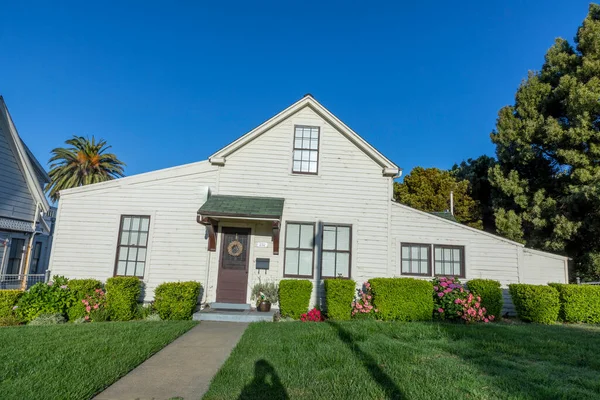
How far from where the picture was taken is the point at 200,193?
1034 centimetres

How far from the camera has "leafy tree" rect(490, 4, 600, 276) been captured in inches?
582

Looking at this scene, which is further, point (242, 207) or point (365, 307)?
point (242, 207)

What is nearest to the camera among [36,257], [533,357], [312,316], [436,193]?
[533,357]

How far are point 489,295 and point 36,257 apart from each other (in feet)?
66.3

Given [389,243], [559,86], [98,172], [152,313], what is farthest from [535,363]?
[98,172]

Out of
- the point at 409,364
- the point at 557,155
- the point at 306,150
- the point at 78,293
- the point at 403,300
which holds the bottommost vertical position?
the point at 409,364

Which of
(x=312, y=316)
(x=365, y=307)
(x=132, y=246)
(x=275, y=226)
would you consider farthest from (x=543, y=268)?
(x=132, y=246)

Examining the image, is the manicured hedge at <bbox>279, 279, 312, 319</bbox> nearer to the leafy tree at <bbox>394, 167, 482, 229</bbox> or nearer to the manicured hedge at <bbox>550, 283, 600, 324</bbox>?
the manicured hedge at <bbox>550, 283, 600, 324</bbox>

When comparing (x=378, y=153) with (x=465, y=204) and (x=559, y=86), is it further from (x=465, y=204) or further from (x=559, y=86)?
(x=465, y=204)

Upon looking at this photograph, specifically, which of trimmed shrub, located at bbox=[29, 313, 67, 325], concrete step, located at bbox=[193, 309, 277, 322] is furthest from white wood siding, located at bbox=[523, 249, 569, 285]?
trimmed shrub, located at bbox=[29, 313, 67, 325]

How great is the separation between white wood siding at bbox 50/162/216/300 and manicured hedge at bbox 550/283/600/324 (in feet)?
33.2

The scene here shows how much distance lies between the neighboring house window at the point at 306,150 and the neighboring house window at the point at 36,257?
14741 mm

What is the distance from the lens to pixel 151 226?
10125 millimetres

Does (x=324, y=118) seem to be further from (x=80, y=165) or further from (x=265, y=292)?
(x=80, y=165)
